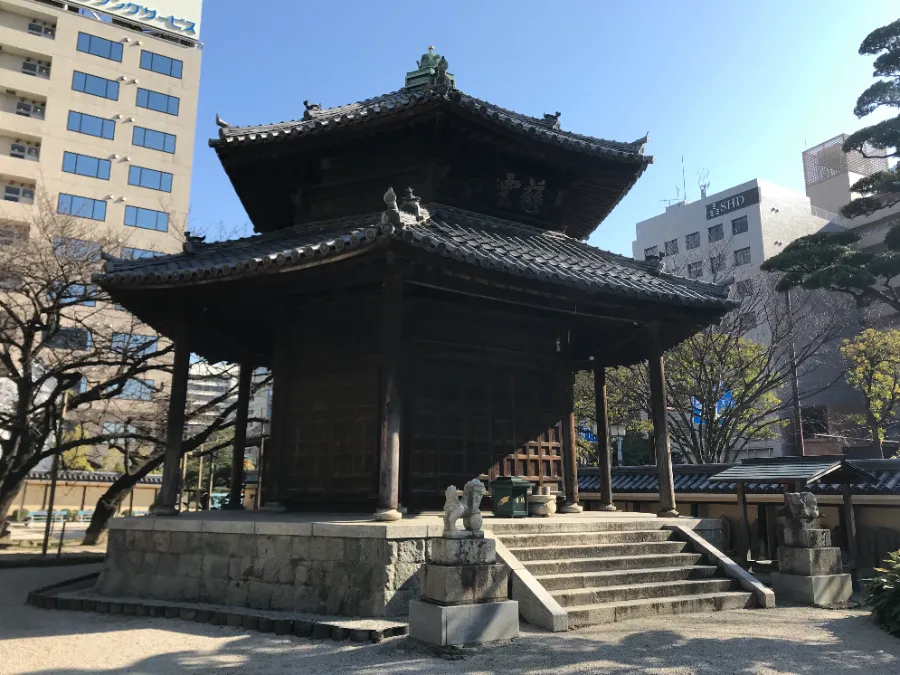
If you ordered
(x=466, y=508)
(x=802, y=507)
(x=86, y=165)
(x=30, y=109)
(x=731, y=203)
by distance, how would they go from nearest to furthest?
(x=466, y=508) → (x=802, y=507) → (x=86, y=165) → (x=30, y=109) → (x=731, y=203)

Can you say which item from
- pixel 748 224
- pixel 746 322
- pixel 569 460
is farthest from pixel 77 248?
pixel 748 224

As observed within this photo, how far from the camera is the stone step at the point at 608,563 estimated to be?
924 centimetres

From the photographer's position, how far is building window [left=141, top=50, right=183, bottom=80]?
49.3 m

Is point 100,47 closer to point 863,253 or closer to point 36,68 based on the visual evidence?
point 36,68

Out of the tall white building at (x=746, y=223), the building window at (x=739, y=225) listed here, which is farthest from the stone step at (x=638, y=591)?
the building window at (x=739, y=225)

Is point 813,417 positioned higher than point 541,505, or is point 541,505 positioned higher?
point 813,417

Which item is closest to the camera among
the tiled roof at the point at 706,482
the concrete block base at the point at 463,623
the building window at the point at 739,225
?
the concrete block base at the point at 463,623

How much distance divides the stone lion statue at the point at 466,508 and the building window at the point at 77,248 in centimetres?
1624

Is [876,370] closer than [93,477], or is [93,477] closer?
[876,370]

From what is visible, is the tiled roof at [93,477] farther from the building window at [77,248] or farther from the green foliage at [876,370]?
the green foliage at [876,370]

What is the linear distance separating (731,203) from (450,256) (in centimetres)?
4877

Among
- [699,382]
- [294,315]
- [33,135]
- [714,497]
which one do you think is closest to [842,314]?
[699,382]

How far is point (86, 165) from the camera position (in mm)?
45844

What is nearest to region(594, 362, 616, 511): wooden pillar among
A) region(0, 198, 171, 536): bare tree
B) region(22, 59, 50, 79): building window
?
region(0, 198, 171, 536): bare tree
